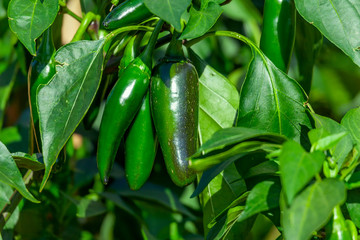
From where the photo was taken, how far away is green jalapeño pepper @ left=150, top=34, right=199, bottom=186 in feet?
2.67

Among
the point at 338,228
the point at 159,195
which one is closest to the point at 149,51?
the point at 338,228

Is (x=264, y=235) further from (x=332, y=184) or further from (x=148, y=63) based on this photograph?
(x=332, y=184)

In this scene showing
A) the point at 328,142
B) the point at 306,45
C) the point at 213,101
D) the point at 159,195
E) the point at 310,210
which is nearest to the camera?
the point at 310,210

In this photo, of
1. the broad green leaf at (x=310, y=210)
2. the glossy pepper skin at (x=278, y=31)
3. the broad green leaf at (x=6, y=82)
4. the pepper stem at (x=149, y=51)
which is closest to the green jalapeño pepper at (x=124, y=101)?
the pepper stem at (x=149, y=51)

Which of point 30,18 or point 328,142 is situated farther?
point 30,18

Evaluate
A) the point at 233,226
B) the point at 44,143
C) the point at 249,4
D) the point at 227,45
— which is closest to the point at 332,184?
the point at 233,226

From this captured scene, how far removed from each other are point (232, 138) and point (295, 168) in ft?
0.31

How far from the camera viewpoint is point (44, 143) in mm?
734

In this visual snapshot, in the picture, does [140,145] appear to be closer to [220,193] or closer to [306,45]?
[220,193]

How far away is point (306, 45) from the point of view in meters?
1.20

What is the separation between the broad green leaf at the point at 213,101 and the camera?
0.97 metres

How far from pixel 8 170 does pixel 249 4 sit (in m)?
0.92

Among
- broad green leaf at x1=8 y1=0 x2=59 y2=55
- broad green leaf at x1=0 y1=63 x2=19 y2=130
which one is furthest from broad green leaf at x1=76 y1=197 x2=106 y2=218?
broad green leaf at x1=8 y1=0 x2=59 y2=55

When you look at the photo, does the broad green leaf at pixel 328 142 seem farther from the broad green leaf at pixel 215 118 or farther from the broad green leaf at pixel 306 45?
the broad green leaf at pixel 306 45
